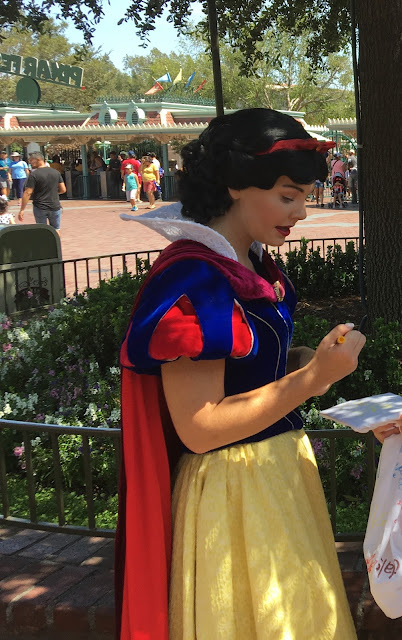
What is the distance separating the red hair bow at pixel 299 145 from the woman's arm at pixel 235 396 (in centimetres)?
34

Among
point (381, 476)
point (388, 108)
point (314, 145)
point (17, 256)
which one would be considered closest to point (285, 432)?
point (381, 476)

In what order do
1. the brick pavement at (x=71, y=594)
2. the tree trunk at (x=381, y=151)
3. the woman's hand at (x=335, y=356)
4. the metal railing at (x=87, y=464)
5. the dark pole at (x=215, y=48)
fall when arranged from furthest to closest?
the dark pole at (x=215, y=48) < the tree trunk at (x=381, y=151) < the metal railing at (x=87, y=464) < the brick pavement at (x=71, y=594) < the woman's hand at (x=335, y=356)

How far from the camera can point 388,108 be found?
4.51 m

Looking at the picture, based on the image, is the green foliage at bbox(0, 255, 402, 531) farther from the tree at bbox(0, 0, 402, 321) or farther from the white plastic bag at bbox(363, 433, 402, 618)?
the white plastic bag at bbox(363, 433, 402, 618)

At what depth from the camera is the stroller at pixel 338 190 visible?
1904cm

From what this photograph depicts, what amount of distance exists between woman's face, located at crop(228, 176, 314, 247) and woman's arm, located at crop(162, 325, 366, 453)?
23 centimetres

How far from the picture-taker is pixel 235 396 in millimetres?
1438

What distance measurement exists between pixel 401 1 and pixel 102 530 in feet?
10.6

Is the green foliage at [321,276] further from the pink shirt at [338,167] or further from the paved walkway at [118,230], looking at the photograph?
the pink shirt at [338,167]

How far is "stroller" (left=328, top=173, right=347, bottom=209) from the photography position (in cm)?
1904

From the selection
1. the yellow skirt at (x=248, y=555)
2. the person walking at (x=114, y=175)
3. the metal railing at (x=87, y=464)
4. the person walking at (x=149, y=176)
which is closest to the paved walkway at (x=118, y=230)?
the person walking at (x=149, y=176)

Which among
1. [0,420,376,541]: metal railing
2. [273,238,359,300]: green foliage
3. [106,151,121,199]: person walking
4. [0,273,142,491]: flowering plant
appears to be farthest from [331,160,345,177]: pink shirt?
[0,420,376,541]: metal railing

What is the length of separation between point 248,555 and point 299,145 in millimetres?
749

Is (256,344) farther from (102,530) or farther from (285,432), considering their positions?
(102,530)
